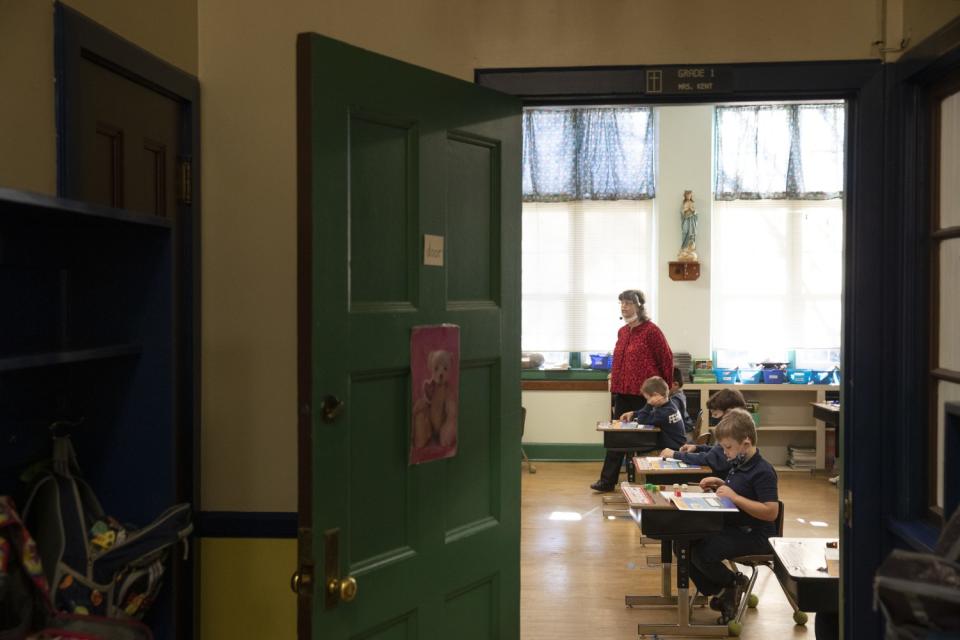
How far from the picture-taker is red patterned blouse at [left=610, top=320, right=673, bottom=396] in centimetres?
776

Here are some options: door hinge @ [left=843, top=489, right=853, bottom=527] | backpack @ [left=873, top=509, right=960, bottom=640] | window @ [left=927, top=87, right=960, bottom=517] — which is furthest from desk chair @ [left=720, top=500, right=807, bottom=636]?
backpack @ [left=873, top=509, right=960, bottom=640]

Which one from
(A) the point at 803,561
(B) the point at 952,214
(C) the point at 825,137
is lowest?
(A) the point at 803,561

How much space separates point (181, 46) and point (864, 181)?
2107 mm

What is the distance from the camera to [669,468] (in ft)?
19.2

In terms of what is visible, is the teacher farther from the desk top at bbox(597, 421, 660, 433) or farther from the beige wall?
the beige wall

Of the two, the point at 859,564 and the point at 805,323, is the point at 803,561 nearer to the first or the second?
the point at 859,564

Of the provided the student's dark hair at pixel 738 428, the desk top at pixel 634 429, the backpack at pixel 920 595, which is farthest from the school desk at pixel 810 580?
the desk top at pixel 634 429

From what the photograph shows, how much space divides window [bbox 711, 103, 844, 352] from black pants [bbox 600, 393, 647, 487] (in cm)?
204

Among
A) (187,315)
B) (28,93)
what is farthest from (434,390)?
(28,93)

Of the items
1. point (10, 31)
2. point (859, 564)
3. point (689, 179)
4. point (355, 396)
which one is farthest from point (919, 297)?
point (689, 179)

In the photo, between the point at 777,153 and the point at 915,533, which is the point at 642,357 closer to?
the point at 777,153

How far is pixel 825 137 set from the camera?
9391 mm

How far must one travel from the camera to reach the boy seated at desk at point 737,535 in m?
4.75

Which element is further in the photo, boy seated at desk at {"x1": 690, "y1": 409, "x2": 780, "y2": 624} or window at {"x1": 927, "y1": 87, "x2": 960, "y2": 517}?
boy seated at desk at {"x1": 690, "y1": 409, "x2": 780, "y2": 624}
